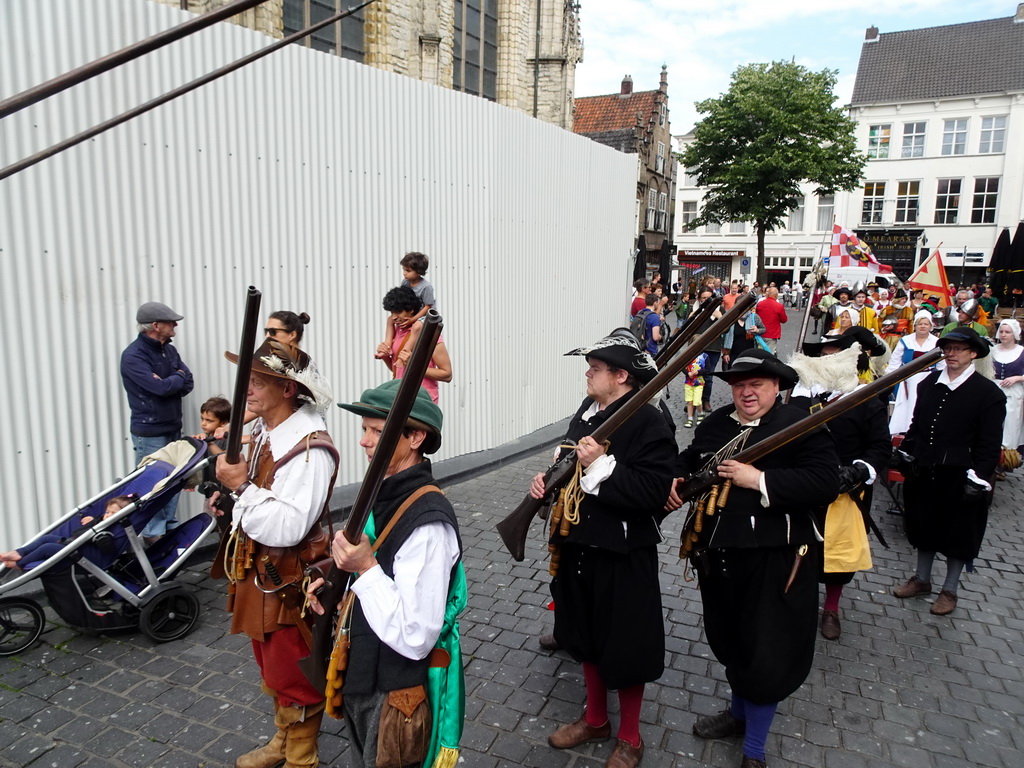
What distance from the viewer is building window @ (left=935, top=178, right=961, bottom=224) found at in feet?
129

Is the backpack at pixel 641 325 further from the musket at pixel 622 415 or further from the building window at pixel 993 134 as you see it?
the building window at pixel 993 134

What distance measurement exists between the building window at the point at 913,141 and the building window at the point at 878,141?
874 mm

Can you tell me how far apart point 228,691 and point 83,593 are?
3.92 feet

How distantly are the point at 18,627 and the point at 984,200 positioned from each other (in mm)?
46919

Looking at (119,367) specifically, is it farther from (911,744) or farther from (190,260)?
(911,744)

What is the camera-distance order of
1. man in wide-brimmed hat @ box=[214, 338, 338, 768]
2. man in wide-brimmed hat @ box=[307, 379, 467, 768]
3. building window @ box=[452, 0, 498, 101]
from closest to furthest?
1. man in wide-brimmed hat @ box=[307, 379, 467, 768]
2. man in wide-brimmed hat @ box=[214, 338, 338, 768]
3. building window @ box=[452, 0, 498, 101]

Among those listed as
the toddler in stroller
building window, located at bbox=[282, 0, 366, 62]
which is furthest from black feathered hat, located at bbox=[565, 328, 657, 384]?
building window, located at bbox=[282, 0, 366, 62]

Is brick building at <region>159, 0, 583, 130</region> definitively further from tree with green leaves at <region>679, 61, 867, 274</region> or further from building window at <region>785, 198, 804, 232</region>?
building window at <region>785, 198, 804, 232</region>

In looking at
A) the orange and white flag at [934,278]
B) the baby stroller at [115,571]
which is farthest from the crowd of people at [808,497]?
the orange and white flag at [934,278]

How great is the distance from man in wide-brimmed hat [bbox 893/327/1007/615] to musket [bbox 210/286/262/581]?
4765 mm

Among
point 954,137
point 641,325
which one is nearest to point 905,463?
point 641,325

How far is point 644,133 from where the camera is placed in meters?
42.6

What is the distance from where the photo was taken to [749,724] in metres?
3.35

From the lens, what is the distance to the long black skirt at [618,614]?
3.24 metres
